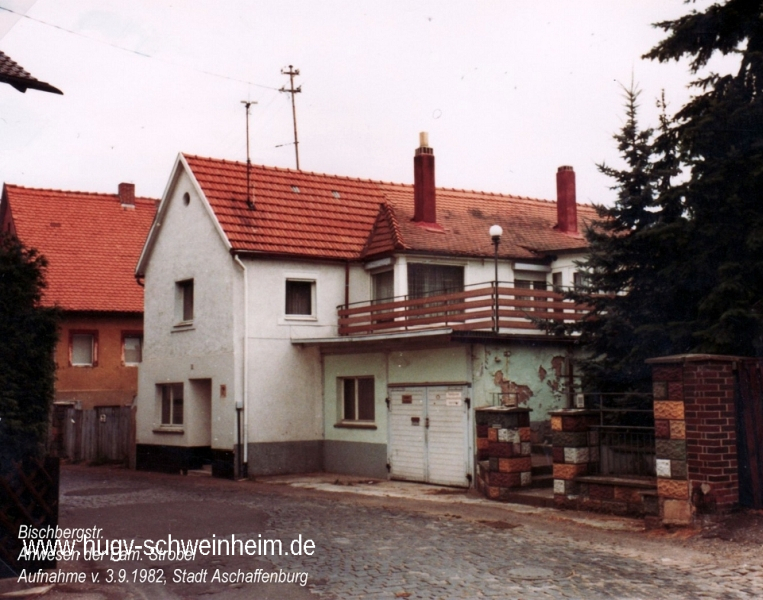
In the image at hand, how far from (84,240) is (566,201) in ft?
61.0

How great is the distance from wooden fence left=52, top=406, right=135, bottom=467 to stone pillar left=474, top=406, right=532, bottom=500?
13925 mm

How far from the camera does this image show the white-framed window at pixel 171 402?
2562 cm

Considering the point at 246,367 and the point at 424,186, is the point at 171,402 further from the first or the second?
the point at 424,186

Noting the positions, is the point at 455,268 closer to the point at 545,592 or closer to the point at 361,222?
the point at 361,222

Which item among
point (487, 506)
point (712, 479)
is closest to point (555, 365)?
point (487, 506)

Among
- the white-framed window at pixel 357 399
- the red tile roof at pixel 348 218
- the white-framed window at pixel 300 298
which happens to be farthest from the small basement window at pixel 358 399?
the red tile roof at pixel 348 218

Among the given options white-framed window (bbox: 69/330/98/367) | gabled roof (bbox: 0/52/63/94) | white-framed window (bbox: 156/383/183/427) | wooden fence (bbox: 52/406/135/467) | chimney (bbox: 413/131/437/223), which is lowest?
wooden fence (bbox: 52/406/135/467)

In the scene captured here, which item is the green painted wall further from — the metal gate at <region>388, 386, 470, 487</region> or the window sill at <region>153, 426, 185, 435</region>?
the window sill at <region>153, 426, 185, 435</region>

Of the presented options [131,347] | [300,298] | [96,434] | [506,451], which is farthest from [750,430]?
[131,347]

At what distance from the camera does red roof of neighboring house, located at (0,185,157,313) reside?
32656 millimetres

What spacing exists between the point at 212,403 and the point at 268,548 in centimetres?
1217

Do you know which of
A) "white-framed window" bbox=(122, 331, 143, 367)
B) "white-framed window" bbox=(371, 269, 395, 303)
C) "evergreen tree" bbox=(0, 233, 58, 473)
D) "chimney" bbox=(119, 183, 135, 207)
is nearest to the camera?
"evergreen tree" bbox=(0, 233, 58, 473)

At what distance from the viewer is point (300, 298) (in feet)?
78.1

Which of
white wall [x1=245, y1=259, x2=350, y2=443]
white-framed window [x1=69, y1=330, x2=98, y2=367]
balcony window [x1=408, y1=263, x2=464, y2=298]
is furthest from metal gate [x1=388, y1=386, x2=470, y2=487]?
white-framed window [x1=69, y1=330, x2=98, y2=367]
